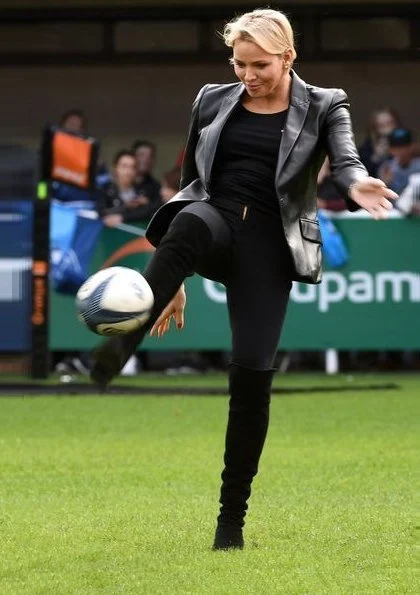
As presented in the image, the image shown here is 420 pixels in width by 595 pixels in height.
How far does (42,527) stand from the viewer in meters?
7.24

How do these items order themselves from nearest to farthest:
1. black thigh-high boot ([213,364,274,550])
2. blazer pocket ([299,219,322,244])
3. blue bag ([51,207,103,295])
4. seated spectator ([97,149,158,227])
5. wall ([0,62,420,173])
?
blazer pocket ([299,219,322,244])
black thigh-high boot ([213,364,274,550])
blue bag ([51,207,103,295])
seated spectator ([97,149,158,227])
wall ([0,62,420,173])

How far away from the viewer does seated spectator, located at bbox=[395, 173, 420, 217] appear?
1622 cm

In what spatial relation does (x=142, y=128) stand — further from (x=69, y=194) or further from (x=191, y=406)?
(x=191, y=406)

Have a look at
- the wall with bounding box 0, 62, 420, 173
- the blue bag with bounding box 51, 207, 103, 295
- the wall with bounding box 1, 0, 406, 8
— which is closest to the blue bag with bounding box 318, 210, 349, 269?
the blue bag with bounding box 51, 207, 103, 295

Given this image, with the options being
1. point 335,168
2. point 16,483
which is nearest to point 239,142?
point 335,168

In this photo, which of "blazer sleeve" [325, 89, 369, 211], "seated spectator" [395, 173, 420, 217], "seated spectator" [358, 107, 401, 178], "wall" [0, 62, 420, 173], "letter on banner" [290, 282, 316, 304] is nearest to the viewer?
"blazer sleeve" [325, 89, 369, 211]

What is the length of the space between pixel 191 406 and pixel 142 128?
8.58 metres

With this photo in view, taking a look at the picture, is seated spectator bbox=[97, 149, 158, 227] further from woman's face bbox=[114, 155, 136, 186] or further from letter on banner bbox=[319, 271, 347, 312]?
letter on banner bbox=[319, 271, 347, 312]

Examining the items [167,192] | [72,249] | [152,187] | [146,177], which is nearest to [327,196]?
[167,192]

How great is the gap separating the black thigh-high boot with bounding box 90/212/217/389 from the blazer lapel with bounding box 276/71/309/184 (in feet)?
1.25

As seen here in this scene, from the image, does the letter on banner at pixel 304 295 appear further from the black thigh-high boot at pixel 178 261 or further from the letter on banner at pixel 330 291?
the black thigh-high boot at pixel 178 261

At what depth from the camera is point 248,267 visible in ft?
20.5

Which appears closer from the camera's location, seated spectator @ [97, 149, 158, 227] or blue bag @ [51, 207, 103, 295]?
blue bag @ [51, 207, 103, 295]

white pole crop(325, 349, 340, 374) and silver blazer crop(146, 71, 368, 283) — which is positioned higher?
silver blazer crop(146, 71, 368, 283)
